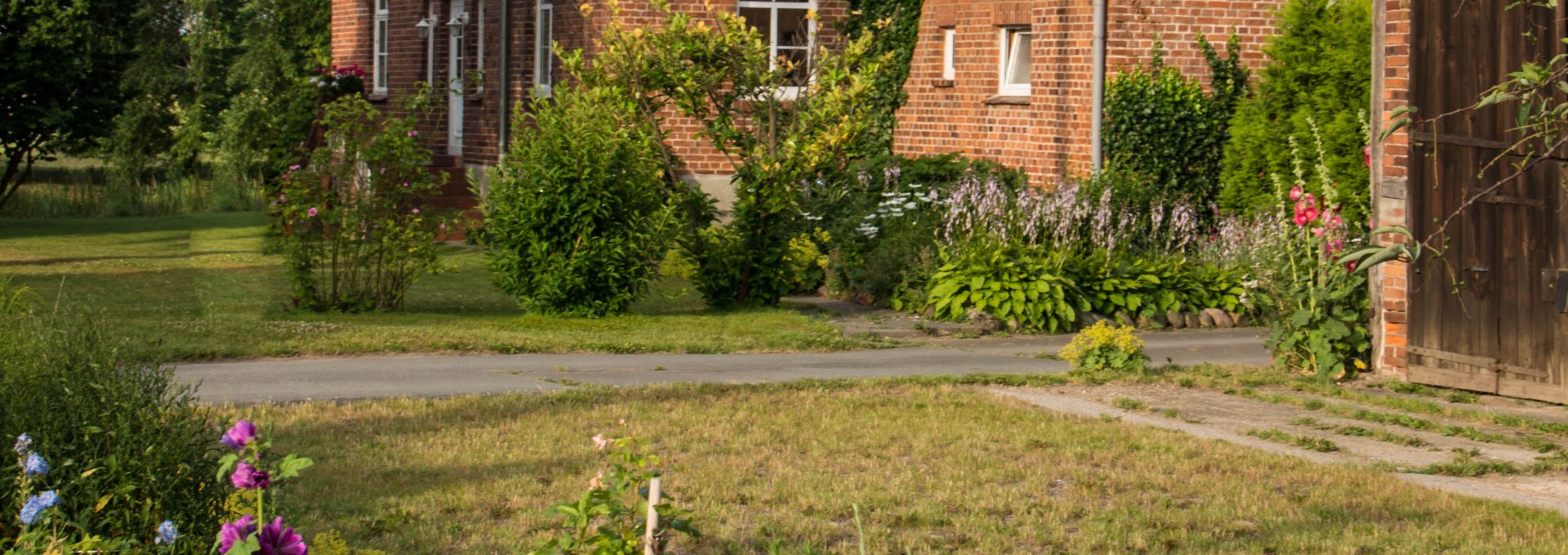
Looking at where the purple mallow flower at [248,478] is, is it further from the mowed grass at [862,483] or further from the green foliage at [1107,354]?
the green foliage at [1107,354]

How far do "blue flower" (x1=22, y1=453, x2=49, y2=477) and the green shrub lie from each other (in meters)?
8.85

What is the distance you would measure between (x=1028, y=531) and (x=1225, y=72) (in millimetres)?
11619

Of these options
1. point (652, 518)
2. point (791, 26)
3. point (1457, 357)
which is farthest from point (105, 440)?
point (791, 26)

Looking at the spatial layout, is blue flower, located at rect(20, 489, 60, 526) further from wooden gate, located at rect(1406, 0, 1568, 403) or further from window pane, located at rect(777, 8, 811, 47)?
window pane, located at rect(777, 8, 811, 47)

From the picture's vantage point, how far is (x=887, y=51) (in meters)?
19.6

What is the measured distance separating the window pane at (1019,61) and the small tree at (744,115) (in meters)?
3.70

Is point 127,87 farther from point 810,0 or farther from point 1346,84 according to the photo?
point 1346,84

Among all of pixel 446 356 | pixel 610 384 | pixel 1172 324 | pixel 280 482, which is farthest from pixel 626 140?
pixel 280 482

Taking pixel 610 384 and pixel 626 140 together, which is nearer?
pixel 610 384

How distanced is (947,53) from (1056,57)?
214cm

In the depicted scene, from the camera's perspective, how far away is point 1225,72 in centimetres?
1727

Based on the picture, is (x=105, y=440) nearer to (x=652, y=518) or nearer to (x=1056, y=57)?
(x=652, y=518)

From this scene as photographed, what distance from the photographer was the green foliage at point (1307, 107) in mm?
15359

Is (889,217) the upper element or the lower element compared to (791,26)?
lower
